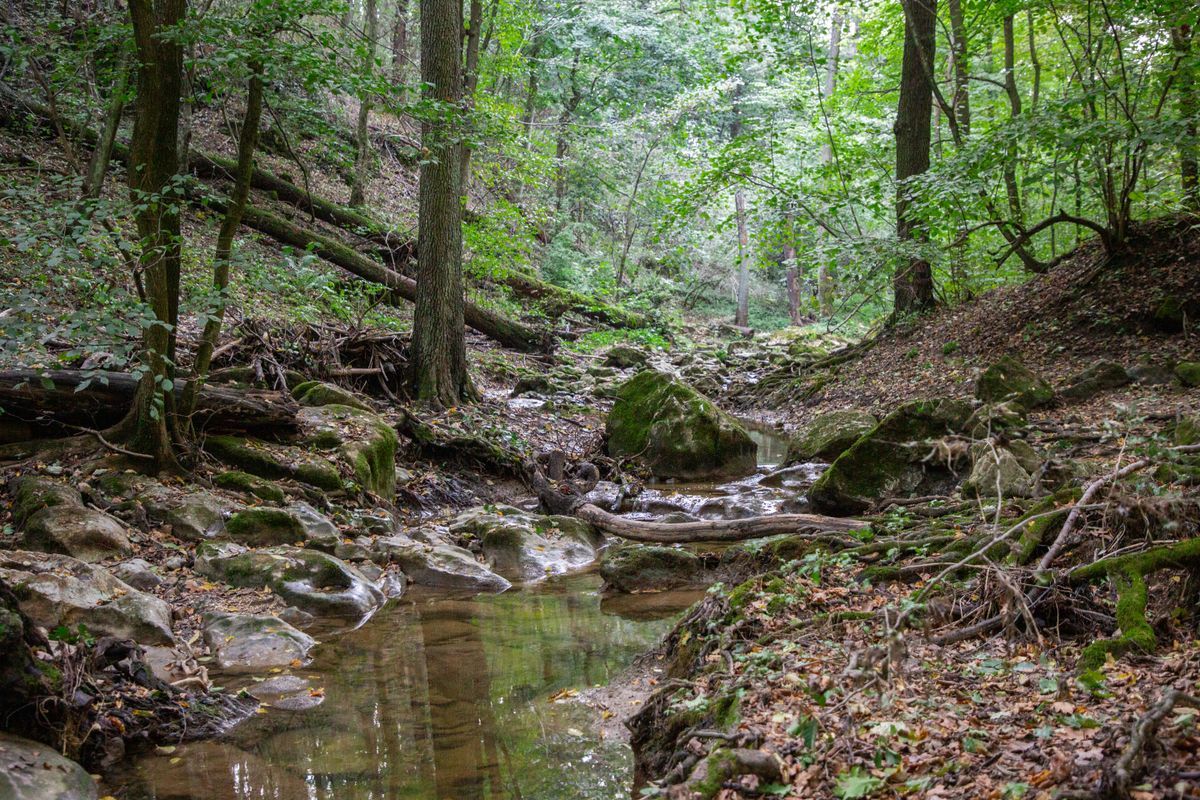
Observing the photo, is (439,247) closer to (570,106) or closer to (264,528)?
(264,528)

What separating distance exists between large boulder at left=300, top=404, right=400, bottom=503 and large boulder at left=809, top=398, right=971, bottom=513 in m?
4.69

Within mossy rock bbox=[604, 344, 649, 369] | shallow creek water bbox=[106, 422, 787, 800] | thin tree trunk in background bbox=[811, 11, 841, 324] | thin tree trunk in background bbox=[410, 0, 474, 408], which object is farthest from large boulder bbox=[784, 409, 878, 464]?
thin tree trunk in background bbox=[811, 11, 841, 324]

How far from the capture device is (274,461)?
808 cm

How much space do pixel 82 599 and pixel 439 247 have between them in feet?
23.2

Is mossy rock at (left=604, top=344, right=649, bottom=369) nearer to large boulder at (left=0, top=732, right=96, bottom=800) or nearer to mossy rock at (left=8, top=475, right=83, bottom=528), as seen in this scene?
mossy rock at (left=8, top=475, right=83, bottom=528)

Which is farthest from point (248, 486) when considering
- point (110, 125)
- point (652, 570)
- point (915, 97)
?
point (915, 97)

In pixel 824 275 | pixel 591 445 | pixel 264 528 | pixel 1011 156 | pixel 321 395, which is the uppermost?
pixel 824 275

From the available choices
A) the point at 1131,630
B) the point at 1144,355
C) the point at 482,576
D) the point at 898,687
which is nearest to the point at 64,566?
the point at 482,576

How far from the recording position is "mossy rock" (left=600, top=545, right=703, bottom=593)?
23.1 ft

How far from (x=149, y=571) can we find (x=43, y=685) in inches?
94.9

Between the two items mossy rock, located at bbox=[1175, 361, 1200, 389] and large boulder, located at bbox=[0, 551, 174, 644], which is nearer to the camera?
large boulder, located at bbox=[0, 551, 174, 644]

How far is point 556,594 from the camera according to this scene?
700 centimetres

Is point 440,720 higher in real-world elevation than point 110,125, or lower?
lower

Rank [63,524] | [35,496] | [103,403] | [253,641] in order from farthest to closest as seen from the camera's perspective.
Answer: [103,403] < [35,496] < [63,524] < [253,641]
